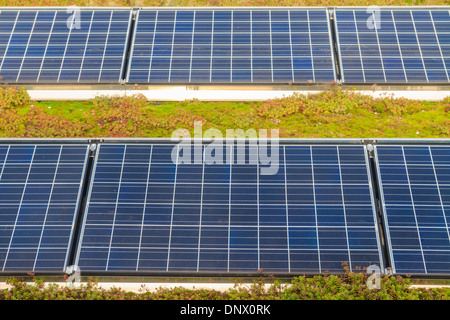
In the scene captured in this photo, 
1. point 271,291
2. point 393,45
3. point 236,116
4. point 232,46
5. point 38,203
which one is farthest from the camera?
point 232,46

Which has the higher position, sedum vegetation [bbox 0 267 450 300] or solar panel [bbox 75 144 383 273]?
solar panel [bbox 75 144 383 273]

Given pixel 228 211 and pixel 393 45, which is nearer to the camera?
pixel 228 211

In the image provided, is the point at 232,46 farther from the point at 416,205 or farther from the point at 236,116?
the point at 416,205

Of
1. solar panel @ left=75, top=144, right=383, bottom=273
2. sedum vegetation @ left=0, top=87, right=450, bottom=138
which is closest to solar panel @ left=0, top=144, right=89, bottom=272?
solar panel @ left=75, top=144, right=383, bottom=273

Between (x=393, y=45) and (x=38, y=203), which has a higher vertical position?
(x=393, y=45)

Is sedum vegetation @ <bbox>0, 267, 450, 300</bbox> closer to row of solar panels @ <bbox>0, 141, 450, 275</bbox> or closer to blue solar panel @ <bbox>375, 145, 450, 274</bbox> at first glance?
row of solar panels @ <bbox>0, 141, 450, 275</bbox>

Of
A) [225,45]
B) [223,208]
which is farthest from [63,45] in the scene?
[223,208]
